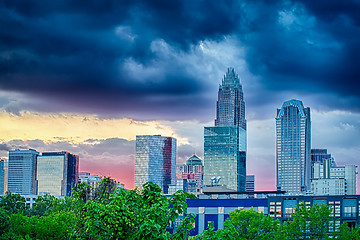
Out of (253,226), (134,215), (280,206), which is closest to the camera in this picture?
(134,215)

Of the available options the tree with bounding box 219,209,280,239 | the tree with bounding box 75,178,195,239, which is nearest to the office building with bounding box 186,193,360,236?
the tree with bounding box 219,209,280,239

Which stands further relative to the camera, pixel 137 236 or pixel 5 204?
pixel 5 204

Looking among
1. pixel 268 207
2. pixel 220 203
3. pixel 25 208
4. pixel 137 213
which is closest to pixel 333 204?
pixel 268 207

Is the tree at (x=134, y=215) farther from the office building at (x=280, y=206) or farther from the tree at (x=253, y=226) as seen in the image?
the office building at (x=280, y=206)

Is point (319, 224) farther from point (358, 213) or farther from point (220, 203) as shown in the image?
point (220, 203)

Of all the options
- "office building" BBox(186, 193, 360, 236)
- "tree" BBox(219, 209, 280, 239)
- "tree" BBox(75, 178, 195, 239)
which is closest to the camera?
"tree" BBox(75, 178, 195, 239)

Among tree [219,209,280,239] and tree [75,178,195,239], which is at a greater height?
tree [75,178,195,239]

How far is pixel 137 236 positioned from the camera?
27.6m

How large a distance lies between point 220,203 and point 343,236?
184 ft

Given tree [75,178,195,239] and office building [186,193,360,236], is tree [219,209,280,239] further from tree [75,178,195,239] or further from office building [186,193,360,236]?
tree [75,178,195,239]

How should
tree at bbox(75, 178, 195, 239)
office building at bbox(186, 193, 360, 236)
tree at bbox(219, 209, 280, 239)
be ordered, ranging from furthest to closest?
office building at bbox(186, 193, 360, 236)
tree at bbox(219, 209, 280, 239)
tree at bbox(75, 178, 195, 239)

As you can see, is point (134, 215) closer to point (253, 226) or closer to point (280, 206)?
point (253, 226)

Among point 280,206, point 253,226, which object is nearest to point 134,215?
point 253,226

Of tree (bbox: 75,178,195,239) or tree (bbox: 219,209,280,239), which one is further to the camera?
tree (bbox: 219,209,280,239)
